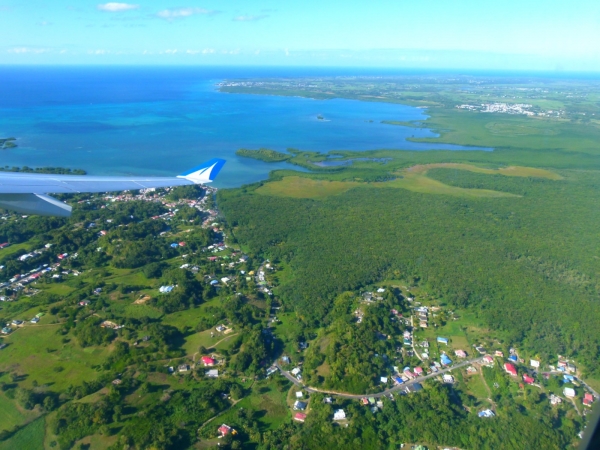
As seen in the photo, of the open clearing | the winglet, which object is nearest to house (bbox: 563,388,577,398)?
the winglet

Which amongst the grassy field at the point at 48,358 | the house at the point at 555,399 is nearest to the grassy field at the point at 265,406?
the grassy field at the point at 48,358

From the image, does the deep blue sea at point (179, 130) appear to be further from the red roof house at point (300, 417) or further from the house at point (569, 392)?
the house at point (569, 392)

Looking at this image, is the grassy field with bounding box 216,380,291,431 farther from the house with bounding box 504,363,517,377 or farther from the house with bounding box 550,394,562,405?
the house with bounding box 550,394,562,405

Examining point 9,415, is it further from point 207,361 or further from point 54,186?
point 54,186

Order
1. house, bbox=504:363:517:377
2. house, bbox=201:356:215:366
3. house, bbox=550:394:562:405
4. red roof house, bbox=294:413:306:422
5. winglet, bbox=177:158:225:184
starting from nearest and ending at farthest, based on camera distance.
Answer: winglet, bbox=177:158:225:184 → red roof house, bbox=294:413:306:422 → house, bbox=550:394:562:405 → house, bbox=504:363:517:377 → house, bbox=201:356:215:366

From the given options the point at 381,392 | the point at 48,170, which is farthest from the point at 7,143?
the point at 381,392

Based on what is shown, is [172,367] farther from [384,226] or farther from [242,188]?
[242,188]
